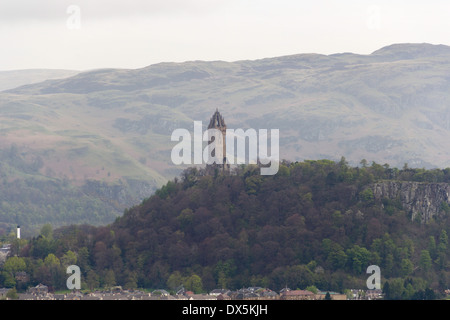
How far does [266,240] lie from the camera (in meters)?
140

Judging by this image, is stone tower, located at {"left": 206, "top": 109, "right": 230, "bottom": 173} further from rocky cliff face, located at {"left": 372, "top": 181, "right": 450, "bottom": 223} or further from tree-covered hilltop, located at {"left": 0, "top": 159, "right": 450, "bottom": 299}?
rocky cliff face, located at {"left": 372, "top": 181, "right": 450, "bottom": 223}

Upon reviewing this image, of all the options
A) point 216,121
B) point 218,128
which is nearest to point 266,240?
point 218,128

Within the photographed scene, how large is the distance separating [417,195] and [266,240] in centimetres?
2037

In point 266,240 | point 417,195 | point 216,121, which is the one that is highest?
point 216,121

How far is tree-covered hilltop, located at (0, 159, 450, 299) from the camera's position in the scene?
132 m

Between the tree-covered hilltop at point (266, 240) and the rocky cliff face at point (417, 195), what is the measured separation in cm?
71

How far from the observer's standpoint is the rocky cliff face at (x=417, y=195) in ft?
460

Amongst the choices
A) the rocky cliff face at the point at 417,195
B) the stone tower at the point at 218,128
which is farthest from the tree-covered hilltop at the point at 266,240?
the stone tower at the point at 218,128

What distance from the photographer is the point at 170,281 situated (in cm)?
13425

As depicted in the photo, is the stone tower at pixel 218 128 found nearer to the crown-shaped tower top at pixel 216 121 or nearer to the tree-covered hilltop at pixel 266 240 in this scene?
the crown-shaped tower top at pixel 216 121

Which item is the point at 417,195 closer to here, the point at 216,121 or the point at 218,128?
the point at 218,128

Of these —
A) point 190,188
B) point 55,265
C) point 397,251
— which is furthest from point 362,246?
point 55,265

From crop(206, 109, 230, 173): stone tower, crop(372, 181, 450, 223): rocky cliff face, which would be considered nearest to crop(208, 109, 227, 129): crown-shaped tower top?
crop(206, 109, 230, 173): stone tower

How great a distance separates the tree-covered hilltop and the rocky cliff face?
2.31 ft
